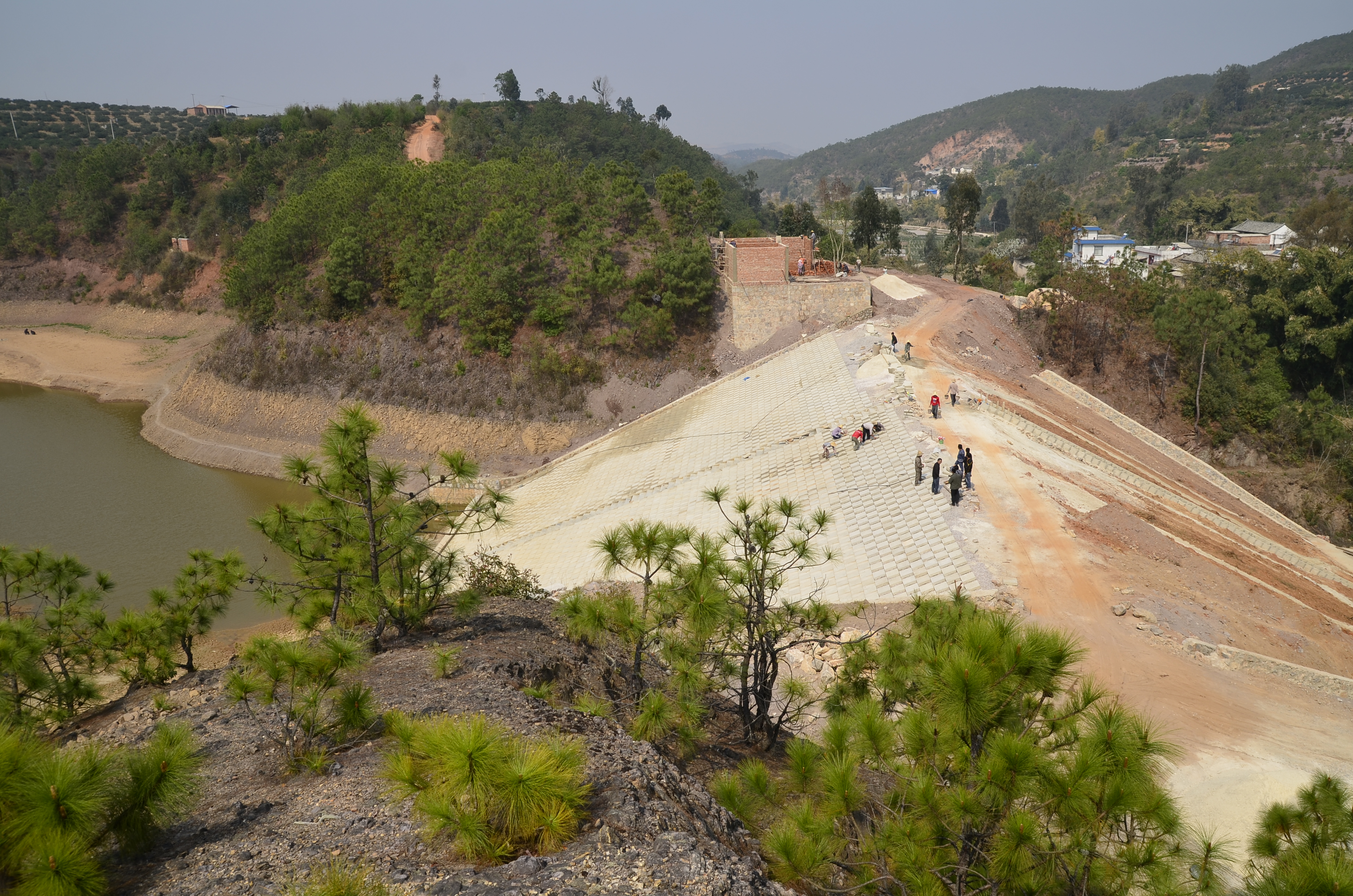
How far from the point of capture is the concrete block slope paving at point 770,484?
1417 cm

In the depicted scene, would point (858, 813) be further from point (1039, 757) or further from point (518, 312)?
point (518, 312)

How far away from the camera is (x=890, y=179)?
173375 mm

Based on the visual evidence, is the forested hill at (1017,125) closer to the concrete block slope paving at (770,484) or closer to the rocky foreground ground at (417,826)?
the concrete block slope paving at (770,484)

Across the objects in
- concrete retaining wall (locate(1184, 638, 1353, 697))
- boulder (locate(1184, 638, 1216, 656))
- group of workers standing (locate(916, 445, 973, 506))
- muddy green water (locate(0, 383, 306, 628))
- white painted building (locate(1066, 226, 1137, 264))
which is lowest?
muddy green water (locate(0, 383, 306, 628))

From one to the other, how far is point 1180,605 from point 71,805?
13.7m

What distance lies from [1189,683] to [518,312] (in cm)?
2426

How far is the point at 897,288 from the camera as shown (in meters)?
30.5

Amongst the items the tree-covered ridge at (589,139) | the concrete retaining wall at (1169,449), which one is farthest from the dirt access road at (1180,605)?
the tree-covered ridge at (589,139)

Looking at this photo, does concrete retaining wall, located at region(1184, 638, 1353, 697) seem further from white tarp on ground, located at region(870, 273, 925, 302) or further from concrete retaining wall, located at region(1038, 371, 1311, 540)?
white tarp on ground, located at region(870, 273, 925, 302)

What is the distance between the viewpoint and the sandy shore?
2731cm

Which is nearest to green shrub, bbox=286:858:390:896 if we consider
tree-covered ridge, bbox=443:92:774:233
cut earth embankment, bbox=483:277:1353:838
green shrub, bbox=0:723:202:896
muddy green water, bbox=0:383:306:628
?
green shrub, bbox=0:723:202:896

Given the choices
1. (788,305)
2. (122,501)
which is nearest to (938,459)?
(788,305)

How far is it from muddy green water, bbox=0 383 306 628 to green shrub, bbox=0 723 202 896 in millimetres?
13607

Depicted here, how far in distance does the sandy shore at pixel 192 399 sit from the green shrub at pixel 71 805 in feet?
58.9
